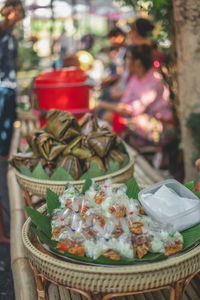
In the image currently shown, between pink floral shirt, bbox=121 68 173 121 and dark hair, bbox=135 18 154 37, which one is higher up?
dark hair, bbox=135 18 154 37

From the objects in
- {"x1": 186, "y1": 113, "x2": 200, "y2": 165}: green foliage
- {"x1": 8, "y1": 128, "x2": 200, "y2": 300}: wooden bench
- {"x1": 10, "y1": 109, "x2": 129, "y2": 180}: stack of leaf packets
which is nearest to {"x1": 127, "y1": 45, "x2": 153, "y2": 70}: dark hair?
{"x1": 186, "y1": 113, "x2": 200, "y2": 165}: green foliage

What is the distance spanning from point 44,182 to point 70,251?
2.29ft

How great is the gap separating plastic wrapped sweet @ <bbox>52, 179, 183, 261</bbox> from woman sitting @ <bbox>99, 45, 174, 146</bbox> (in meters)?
2.56

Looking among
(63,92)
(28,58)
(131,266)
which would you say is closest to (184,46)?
(63,92)

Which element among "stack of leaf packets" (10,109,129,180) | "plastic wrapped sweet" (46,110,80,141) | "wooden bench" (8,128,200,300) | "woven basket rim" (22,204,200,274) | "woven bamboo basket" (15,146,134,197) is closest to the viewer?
"woven basket rim" (22,204,200,274)

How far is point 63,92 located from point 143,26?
66.6 inches

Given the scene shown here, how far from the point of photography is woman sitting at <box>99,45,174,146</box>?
3.92 metres

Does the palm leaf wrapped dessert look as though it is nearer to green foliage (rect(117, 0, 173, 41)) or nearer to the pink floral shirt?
green foliage (rect(117, 0, 173, 41))

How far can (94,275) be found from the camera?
1147 millimetres

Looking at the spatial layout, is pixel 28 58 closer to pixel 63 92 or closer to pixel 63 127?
pixel 63 92

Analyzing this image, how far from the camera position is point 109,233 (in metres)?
1.28

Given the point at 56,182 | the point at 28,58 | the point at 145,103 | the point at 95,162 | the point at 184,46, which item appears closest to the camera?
the point at 56,182

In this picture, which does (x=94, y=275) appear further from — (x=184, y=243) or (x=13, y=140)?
(x=13, y=140)

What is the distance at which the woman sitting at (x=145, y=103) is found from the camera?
392 cm
